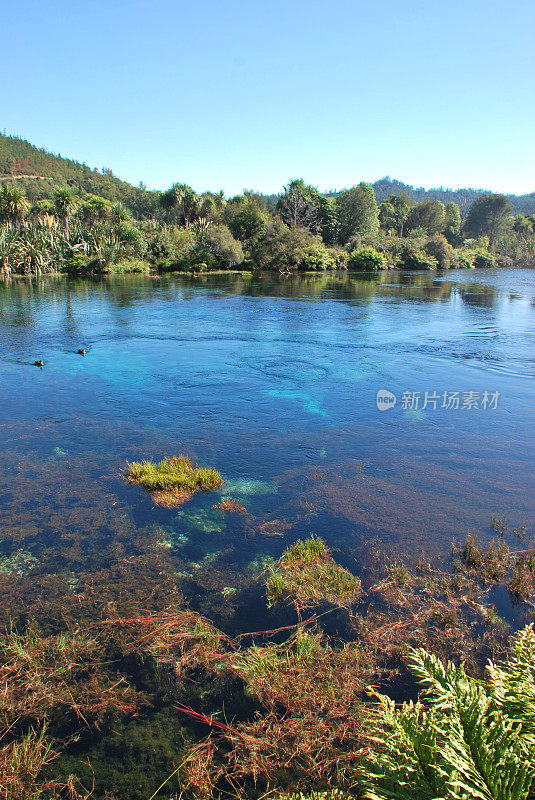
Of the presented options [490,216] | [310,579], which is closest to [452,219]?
[490,216]

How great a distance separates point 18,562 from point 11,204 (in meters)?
54.2

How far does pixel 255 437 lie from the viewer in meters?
10.2

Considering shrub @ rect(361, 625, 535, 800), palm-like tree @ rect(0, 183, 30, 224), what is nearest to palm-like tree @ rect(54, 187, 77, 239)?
palm-like tree @ rect(0, 183, 30, 224)

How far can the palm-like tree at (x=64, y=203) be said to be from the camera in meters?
53.7

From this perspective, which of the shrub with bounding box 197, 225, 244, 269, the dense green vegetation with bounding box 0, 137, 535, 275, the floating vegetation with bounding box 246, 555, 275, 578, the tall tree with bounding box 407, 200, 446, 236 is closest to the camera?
the floating vegetation with bounding box 246, 555, 275, 578

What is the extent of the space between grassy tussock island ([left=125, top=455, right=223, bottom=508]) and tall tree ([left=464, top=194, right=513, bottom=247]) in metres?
112

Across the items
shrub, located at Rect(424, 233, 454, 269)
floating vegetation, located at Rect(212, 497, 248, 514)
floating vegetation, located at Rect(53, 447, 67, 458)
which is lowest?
floating vegetation, located at Rect(212, 497, 248, 514)

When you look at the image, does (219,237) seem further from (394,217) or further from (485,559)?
(485,559)

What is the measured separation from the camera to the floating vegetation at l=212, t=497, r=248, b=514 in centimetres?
741

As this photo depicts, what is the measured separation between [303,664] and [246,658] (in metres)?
0.57

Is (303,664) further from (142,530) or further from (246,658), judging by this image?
(142,530)

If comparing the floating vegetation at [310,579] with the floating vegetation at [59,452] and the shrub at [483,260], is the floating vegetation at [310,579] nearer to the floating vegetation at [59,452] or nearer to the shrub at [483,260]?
the floating vegetation at [59,452]

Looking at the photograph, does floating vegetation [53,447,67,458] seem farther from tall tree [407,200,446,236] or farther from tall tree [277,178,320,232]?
tall tree [407,200,446,236]

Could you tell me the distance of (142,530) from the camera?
6.92 meters
